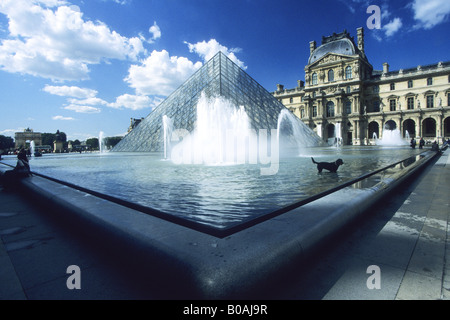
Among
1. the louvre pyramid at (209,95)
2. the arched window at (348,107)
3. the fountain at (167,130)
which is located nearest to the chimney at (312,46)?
the arched window at (348,107)

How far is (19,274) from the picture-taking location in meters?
1.46

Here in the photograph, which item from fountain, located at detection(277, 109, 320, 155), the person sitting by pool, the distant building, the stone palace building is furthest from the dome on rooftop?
the distant building

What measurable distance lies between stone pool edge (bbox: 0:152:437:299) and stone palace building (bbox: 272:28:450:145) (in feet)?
134

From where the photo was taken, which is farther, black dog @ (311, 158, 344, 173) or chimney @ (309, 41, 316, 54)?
chimney @ (309, 41, 316, 54)

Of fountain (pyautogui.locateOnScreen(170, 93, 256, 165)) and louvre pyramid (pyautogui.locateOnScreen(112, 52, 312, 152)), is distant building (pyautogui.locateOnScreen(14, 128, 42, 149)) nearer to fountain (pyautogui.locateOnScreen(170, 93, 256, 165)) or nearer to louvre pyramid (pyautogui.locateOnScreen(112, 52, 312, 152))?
louvre pyramid (pyautogui.locateOnScreen(112, 52, 312, 152))

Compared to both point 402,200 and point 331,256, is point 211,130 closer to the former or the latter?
point 402,200

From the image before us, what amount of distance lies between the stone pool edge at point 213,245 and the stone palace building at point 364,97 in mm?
40924

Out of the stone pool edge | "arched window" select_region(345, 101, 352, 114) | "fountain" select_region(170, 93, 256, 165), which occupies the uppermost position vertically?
"arched window" select_region(345, 101, 352, 114)

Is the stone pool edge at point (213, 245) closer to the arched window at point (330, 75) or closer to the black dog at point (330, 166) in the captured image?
the black dog at point (330, 166)

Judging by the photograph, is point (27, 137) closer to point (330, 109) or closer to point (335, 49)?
point (330, 109)

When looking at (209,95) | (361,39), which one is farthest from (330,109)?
(209,95)

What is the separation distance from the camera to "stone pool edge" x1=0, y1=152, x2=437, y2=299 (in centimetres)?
111

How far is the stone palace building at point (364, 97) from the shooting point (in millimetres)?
33812

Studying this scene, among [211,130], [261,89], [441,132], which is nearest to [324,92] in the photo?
[441,132]
